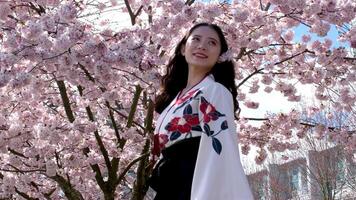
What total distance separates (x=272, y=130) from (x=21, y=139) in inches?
126

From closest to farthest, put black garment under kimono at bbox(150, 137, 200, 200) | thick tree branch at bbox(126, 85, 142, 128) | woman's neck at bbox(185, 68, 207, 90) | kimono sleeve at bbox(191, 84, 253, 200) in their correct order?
kimono sleeve at bbox(191, 84, 253, 200) → black garment under kimono at bbox(150, 137, 200, 200) → woman's neck at bbox(185, 68, 207, 90) → thick tree branch at bbox(126, 85, 142, 128)

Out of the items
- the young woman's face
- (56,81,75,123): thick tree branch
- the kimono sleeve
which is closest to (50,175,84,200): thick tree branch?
(56,81,75,123): thick tree branch

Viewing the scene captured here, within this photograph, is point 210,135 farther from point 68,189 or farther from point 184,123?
point 68,189

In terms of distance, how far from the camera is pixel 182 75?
2688mm

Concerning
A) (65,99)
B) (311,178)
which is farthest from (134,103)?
(311,178)

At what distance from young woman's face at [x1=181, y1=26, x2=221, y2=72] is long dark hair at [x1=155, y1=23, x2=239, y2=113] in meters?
0.03

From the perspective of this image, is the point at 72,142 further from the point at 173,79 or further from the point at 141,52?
the point at 173,79

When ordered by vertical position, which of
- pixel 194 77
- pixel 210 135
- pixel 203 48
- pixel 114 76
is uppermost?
pixel 114 76

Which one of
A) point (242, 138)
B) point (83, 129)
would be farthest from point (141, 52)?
point (242, 138)

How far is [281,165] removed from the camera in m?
17.6

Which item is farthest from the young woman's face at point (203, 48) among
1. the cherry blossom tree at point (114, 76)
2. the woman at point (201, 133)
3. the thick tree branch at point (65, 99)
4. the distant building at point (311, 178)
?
the distant building at point (311, 178)

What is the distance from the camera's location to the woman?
1.99m

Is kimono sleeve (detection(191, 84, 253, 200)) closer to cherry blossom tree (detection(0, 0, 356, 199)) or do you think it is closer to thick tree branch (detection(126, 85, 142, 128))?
cherry blossom tree (detection(0, 0, 356, 199))

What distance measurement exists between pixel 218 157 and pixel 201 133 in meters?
0.16
